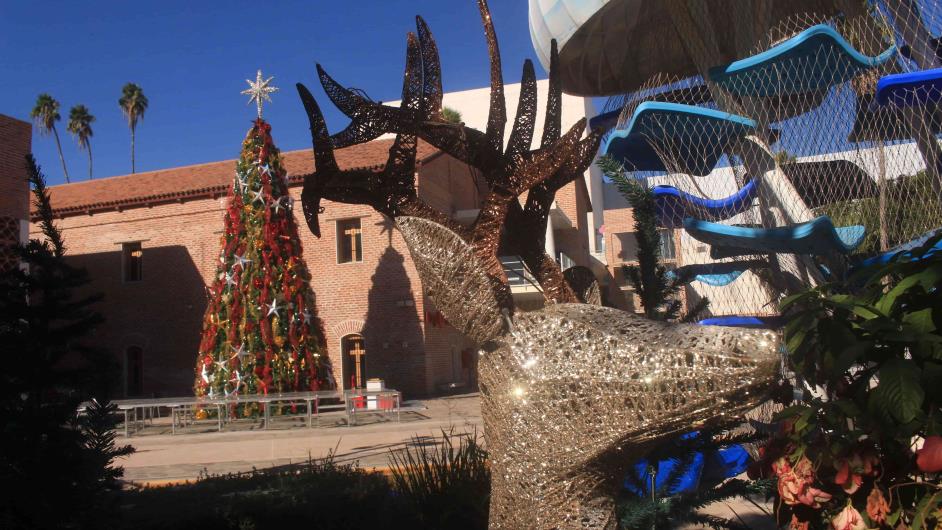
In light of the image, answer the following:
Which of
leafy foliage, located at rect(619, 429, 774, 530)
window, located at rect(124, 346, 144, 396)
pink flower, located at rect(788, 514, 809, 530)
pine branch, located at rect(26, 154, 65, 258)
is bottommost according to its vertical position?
window, located at rect(124, 346, 144, 396)

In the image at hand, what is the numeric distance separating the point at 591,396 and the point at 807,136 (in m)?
4.83

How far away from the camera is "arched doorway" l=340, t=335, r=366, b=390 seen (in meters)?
19.9

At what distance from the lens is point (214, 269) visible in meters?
21.5

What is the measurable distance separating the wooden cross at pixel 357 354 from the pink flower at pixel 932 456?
19.1m

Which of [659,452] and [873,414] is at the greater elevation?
[873,414]

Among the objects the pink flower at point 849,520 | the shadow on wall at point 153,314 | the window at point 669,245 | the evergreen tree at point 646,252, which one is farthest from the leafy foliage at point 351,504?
the shadow on wall at point 153,314

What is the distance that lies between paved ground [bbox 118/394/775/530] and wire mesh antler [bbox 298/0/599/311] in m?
4.01

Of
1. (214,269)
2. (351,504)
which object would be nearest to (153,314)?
(214,269)

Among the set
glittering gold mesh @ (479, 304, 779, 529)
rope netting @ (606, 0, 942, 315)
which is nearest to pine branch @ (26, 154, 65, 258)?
glittering gold mesh @ (479, 304, 779, 529)

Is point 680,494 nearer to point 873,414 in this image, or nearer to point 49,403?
point 873,414

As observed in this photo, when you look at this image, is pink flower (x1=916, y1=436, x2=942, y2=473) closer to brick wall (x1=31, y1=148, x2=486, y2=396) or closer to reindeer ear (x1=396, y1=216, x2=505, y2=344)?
reindeer ear (x1=396, y1=216, x2=505, y2=344)

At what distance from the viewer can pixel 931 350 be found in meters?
1.46

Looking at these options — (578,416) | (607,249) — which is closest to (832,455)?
(578,416)

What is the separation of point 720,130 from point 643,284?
149 inches
